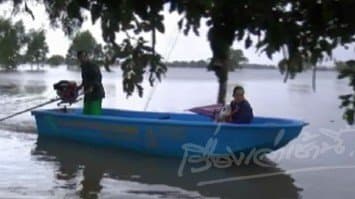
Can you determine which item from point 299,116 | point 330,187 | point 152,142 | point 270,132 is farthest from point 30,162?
point 299,116

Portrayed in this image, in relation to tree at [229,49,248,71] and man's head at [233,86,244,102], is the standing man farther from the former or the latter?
tree at [229,49,248,71]

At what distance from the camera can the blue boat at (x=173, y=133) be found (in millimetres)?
10633

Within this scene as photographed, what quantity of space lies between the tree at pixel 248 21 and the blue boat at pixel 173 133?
7.59 m

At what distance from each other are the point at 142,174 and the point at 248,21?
7547 millimetres

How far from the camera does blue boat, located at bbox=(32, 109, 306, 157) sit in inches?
419

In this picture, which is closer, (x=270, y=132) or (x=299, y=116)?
(x=270, y=132)

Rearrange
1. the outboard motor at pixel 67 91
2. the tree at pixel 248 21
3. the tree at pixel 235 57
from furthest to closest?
1. the outboard motor at pixel 67 91
2. the tree at pixel 235 57
3. the tree at pixel 248 21

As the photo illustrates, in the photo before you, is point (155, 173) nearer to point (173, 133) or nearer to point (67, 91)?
point (173, 133)

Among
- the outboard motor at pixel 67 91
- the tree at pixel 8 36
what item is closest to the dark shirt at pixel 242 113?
the outboard motor at pixel 67 91

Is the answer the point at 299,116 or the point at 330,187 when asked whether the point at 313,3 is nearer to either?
the point at 330,187

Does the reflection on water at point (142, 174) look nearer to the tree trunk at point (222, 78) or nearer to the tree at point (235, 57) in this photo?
the tree at point (235, 57)

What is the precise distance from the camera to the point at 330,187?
9445 mm

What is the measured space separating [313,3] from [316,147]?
11.2 meters

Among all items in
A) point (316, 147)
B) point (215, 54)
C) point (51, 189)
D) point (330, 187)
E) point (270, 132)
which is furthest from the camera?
point (316, 147)
